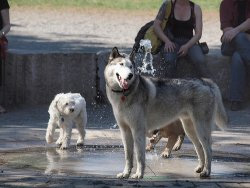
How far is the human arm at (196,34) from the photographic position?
484 inches

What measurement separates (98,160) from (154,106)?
3.50ft

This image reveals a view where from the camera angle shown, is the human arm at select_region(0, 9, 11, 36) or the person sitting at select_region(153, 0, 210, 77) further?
the human arm at select_region(0, 9, 11, 36)

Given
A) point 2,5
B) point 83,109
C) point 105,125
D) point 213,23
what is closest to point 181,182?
point 83,109

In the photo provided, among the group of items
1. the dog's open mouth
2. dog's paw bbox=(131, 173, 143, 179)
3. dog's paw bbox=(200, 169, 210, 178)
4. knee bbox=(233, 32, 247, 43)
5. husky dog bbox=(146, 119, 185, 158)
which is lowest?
husky dog bbox=(146, 119, 185, 158)

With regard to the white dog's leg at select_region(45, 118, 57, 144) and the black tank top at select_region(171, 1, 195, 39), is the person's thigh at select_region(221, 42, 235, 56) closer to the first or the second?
the black tank top at select_region(171, 1, 195, 39)

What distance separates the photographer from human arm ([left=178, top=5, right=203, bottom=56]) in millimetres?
12297

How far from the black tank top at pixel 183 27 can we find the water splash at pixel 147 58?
1.27 ft

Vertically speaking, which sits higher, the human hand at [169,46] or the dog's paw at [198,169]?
the human hand at [169,46]

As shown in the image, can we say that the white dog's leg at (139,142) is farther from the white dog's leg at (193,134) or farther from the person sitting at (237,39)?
the person sitting at (237,39)

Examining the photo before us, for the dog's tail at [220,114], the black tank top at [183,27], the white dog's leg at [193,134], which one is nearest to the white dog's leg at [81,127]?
the white dog's leg at [193,134]

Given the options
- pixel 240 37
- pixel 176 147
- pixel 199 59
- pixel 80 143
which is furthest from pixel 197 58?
pixel 80 143

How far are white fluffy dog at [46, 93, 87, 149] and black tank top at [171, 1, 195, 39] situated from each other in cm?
239

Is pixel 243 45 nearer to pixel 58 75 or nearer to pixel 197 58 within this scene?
pixel 197 58

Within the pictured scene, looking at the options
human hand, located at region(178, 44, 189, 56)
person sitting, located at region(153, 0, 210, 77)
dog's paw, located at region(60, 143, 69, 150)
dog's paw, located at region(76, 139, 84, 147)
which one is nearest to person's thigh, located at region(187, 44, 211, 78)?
person sitting, located at region(153, 0, 210, 77)
